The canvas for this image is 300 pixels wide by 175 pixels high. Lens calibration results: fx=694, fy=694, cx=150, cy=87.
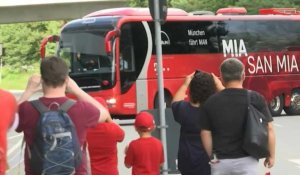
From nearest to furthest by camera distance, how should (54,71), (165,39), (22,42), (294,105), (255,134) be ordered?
1. (54,71)
2. (255,134)
3. (165,39)
4. (294,105)
5. (22,42)

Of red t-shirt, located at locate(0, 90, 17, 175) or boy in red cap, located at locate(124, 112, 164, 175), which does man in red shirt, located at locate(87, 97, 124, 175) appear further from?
red t-shirt, located at locate(0, 90, 17, 175)

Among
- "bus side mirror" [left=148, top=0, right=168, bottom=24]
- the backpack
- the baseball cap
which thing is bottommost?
the baseball cap

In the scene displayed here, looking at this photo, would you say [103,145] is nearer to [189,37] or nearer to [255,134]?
[255,134]

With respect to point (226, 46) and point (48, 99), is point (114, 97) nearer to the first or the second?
point (226, 46)

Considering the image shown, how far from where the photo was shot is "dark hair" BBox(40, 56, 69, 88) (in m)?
4.25

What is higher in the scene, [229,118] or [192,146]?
[229,118]

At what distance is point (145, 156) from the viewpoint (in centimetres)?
610

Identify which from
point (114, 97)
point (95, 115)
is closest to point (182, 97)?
point (95, 115)

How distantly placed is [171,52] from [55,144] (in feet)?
58.6

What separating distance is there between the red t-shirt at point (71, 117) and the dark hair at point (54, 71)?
0.37 ft

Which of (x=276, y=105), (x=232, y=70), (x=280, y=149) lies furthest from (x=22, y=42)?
(x=232, y=70)

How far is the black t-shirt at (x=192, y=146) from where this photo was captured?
19.1 feet

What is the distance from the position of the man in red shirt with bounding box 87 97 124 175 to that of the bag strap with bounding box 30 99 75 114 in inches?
53.6

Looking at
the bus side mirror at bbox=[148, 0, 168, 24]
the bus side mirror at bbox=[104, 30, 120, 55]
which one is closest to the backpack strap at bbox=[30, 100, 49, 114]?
the bus side mirror at bbox=[148, 0, 168, 24]
